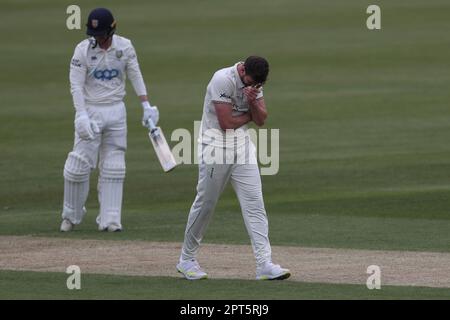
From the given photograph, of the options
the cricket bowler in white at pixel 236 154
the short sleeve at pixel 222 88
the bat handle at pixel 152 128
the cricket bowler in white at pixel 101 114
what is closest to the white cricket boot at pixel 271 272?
the cricket bowler in white at pixel 236 154

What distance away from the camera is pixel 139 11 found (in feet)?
138

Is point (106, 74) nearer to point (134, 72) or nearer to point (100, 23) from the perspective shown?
point (134, 72)

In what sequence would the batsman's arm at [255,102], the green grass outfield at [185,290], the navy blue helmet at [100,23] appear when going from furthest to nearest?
the navy blue helmet at [100,23] → the batsman's arm at [255,102] → the green grass outfield at [185,290]

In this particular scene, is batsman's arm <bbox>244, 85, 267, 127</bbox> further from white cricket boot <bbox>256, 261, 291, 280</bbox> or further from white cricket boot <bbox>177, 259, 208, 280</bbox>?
white cricket boot <bbox>177, 259, 208, 280</bbox>

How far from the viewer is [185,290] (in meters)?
10.3

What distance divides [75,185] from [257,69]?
177 inches

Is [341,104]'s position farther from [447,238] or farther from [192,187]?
[447,238]

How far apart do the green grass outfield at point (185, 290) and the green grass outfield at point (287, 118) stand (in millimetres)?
48

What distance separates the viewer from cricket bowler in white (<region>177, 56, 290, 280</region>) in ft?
35.0

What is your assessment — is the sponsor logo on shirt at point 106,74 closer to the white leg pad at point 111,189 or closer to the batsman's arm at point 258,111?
the white leg pad at point 111,189

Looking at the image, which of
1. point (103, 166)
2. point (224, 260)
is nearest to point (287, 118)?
point (103, 166)

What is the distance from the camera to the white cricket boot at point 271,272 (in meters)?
10.6
